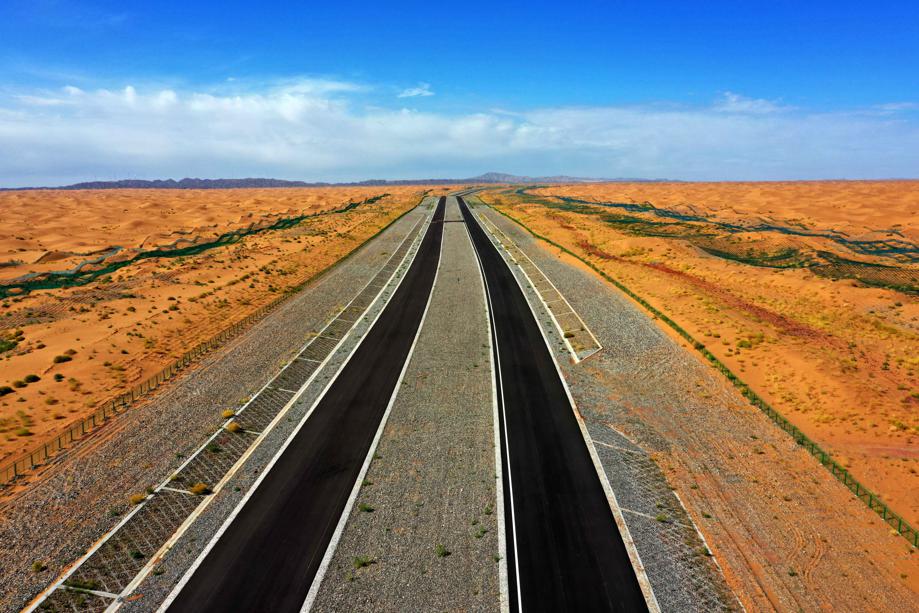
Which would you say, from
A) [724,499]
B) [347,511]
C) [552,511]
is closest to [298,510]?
[347,511]

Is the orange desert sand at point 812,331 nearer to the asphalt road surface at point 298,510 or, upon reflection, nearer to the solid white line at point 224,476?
the asphalt road surface at point 298,510

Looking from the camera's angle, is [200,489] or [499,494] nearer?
[200,489]

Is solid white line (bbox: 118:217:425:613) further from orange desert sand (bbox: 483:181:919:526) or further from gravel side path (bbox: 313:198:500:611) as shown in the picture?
orange desert sand (bbox: 483:181:919:526)

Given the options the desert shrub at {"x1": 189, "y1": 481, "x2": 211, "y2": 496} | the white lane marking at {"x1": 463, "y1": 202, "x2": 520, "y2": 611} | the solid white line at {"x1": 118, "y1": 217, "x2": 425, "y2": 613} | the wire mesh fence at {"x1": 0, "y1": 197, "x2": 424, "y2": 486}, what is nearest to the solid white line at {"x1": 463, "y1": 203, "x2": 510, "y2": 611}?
the white lane marking at {"x1": 463, "y1": 202, "x2": 520, "y2": 611}

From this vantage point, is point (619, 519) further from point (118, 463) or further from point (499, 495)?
point (118, 463)

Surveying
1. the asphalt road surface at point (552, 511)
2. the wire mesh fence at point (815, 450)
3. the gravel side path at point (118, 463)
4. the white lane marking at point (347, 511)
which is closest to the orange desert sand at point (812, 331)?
the wire mesh fence at point (815, 450)
